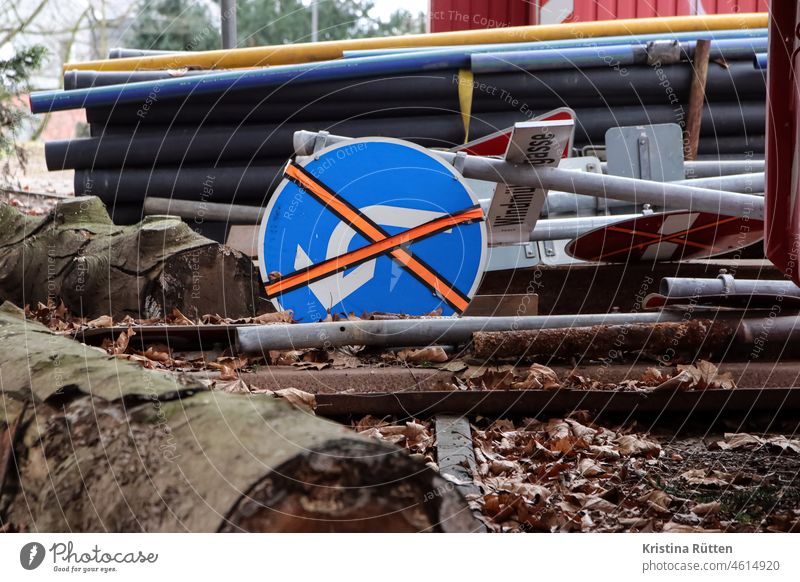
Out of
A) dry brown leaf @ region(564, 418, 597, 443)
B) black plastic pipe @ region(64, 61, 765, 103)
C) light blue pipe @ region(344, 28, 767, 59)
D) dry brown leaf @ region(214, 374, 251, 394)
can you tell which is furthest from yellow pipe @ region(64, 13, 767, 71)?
dry brown leaf @ region(564, 418, 597, 443)

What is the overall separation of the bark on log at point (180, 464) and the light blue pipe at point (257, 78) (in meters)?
5.41

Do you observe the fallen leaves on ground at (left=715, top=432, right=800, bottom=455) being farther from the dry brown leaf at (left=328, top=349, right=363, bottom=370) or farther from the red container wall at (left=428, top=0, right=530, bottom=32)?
the red container wall at (left=428, top=0, right=530, bottom=32)

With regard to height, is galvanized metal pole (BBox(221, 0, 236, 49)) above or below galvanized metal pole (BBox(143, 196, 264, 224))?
above

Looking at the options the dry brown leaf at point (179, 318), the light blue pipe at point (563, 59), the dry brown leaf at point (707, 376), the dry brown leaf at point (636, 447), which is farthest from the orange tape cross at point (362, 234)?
the light blue pipe at point (563, 59)

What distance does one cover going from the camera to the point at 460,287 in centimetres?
487

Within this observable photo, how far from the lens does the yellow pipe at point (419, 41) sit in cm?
851

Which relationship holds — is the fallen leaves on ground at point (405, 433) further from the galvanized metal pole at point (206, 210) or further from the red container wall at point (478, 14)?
the red container wall at point (478, 14)

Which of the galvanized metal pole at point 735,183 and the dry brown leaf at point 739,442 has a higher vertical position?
the galvanized metal pole at point 735,183

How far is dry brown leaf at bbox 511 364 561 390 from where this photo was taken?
159 inches

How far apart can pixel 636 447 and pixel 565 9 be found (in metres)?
7.87

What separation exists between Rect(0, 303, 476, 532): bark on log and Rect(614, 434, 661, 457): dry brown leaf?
155cm

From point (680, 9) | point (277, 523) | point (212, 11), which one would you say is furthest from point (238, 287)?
point (212, 11)

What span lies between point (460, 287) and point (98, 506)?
9.19 feet

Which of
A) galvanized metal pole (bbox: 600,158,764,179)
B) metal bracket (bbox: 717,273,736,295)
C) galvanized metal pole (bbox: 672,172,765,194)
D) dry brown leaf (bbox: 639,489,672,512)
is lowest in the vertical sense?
dry brown leaf (bbox: 639,489,672,512)
